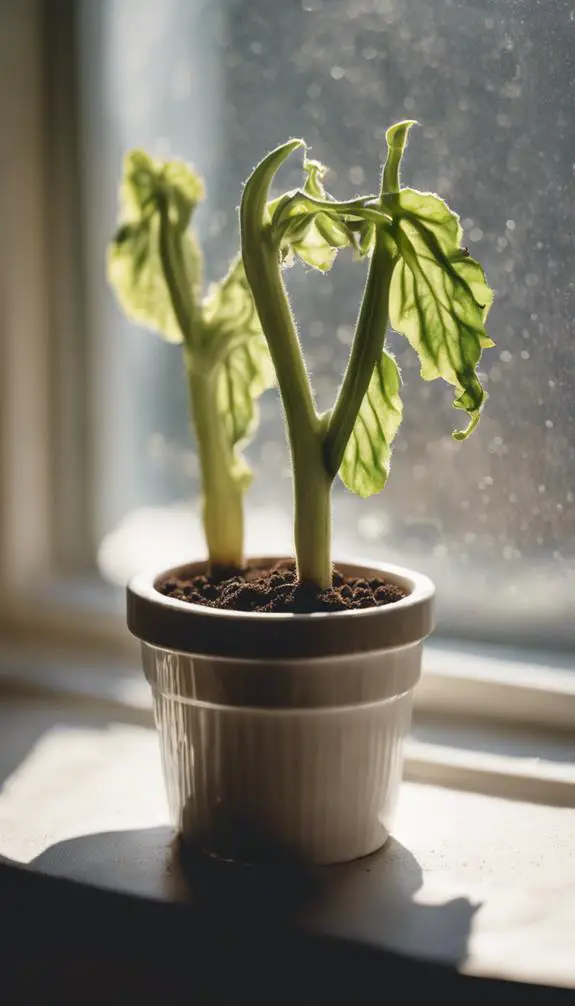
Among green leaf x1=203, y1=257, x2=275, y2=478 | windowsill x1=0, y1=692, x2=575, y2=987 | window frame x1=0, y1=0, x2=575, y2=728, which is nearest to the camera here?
windowsill x1=0, y1=692, x2=575, y2=987

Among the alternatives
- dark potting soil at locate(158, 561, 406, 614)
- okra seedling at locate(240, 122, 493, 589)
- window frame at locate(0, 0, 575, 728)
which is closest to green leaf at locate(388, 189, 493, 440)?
okra seedling at locate(240, 122, 493, 589)

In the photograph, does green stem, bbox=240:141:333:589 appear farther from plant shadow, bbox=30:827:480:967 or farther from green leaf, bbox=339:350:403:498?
plant shadow, bbox=30:827:480:967

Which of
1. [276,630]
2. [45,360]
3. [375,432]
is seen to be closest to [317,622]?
[276,630]

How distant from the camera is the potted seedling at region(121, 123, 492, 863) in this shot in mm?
641

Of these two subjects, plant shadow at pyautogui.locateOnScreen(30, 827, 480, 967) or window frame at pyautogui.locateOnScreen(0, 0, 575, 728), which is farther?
window frame at pyautogui.locateOnScreen(0, 0, 575, 728)

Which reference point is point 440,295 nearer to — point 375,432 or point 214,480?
point 375,432

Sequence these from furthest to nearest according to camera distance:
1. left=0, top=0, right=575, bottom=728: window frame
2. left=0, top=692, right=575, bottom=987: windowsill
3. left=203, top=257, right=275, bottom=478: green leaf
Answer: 1. left=0, top=0, right=575, bottom=728: window frame
2. left=203, top=257, right=275, bottom=478: green leaf
3. left=0, top=692, right=575, bottom=987: windowsill

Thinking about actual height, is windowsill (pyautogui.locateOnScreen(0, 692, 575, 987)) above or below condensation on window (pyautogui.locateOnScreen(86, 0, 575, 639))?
below

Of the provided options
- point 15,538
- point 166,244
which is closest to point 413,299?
point 166,244

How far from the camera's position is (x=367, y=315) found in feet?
2.21

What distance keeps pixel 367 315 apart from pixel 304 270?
300 mm

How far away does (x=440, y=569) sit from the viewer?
3.15 ft

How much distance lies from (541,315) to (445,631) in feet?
0.99

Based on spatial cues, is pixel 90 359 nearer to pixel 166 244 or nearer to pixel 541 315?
pixel 166 244
